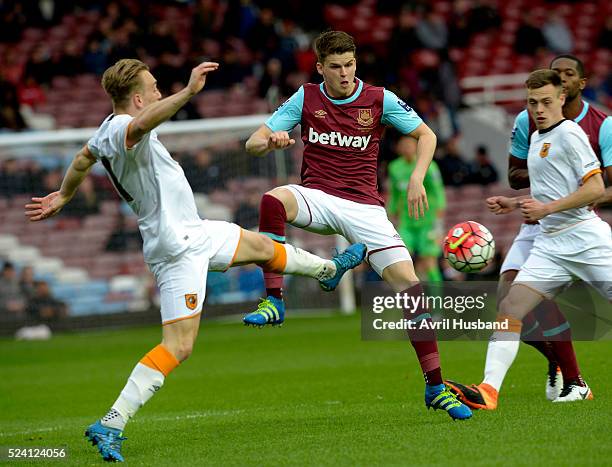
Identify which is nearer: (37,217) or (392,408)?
(37,217)

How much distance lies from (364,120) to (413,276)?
45.6 inches

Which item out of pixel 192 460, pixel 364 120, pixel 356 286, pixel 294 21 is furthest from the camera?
pixel 294 21

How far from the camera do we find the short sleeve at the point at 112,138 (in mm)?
6621

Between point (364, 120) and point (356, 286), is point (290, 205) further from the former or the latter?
point (356, 286)

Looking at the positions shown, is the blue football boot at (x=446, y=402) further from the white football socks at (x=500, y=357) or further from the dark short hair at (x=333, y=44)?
the dark short hair at (x=333, y=44)

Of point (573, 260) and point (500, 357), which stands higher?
point (573, 260)

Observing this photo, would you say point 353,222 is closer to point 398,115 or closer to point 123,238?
point 398,115

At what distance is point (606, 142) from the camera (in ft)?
25.9

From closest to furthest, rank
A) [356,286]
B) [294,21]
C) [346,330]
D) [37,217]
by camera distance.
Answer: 1. [37,217]
2. [346,330]
3. [356,286]
4. [294,21]

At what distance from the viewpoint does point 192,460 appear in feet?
21.2

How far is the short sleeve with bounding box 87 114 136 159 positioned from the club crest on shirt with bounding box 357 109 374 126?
1784mm

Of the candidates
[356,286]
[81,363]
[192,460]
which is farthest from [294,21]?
[192,460]

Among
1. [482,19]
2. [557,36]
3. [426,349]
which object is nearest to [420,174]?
[426,349]

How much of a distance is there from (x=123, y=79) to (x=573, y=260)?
339 cm
